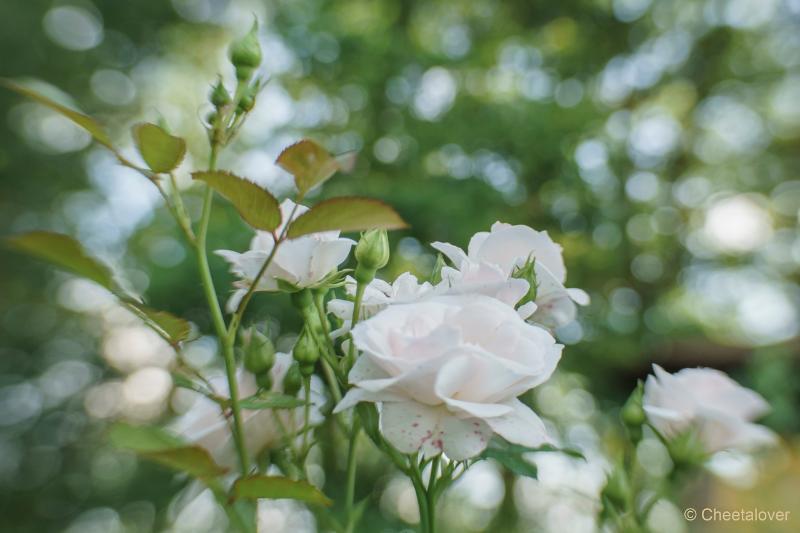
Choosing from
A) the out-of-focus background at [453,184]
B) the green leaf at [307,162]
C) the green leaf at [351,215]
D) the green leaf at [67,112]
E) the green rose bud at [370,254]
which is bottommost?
the out-of-focus background at [453,184]

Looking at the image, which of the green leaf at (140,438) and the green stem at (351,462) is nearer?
the green leaf at (140,438)

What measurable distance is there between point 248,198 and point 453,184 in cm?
264

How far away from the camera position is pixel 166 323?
14.5 inches

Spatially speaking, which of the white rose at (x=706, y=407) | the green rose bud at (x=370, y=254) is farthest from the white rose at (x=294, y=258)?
the white rose at (x=706, y=407)

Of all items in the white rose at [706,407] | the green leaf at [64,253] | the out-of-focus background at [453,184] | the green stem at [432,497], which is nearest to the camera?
the green leaf at [64,253]

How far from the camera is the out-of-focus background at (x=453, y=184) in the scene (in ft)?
10.1

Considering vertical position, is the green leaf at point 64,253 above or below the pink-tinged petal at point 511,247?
above

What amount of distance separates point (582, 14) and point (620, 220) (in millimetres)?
1301

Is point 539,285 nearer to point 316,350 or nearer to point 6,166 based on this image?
point 316,350

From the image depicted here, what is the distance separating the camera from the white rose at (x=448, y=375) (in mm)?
342

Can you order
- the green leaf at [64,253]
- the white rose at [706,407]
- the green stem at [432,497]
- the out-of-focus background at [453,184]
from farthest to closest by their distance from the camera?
the out-of-focus background at [453,184] → the white rose at [706,407] → the green stem at [432,497] → the green leaf at [64,253]

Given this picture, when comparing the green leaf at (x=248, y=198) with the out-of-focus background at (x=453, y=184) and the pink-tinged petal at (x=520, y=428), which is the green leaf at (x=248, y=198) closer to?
the pink-tinged petal at (x=520, y=428)

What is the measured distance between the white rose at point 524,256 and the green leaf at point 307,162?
10 cm

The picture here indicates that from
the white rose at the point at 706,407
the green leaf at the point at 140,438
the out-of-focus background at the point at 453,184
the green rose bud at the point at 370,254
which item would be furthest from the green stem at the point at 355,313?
the out-of-focus background at the point at 453,184
